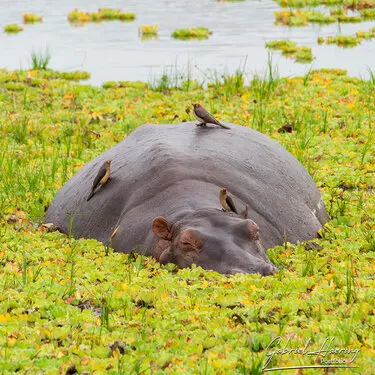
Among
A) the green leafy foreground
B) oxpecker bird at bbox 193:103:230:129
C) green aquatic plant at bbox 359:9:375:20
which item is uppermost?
oxpecker bird at bbox 193:103:230:129

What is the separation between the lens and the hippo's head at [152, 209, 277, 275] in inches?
230

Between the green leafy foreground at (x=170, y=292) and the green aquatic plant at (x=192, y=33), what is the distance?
1030 centimetres

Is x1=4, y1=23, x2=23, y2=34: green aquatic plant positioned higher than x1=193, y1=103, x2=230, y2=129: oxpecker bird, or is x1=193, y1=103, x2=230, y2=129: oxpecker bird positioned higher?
x1=193, y1=103, x2=230, y2=129: oxpecker bird

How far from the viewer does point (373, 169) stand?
9.18 meters

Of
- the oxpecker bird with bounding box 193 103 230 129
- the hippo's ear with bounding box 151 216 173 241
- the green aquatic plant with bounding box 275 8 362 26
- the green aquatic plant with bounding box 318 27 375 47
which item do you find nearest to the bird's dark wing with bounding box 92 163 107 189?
the oxpecker bird with bounding box 193 103 230 129

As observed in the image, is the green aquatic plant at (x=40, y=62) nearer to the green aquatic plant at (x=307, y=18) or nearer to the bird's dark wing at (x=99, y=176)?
the green aquatic plant at (x=307, y=18)

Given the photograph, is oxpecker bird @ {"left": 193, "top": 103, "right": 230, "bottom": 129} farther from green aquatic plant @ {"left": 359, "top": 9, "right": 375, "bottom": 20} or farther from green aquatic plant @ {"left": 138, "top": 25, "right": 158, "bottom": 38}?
green aquatic plant @ {"left": 359, "top": 9, "right": 375, "bottom": 20}

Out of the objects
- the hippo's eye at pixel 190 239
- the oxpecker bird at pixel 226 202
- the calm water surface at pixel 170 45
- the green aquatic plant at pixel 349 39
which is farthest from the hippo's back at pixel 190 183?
the green aquatic plant at pixel 349 39

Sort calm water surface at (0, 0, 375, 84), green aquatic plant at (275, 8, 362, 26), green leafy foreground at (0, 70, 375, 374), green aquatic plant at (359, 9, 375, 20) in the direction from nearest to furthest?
green leafy foreground at (0, 70, 375, 374) → calm water surface at (0, 0, 375, 84) → green aquatic plant at (275, 8, 362, 26) → green aquatic plant at (359, 9, 375, 20)

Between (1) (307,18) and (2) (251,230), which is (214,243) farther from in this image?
(1) (307,18)

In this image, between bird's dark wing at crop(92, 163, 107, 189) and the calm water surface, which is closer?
bird's dark wing at crop(92, 163, 107, 189)

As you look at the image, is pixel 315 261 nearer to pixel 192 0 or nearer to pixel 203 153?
pixel 203 153

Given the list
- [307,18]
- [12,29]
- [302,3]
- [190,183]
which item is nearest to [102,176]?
[190,183]

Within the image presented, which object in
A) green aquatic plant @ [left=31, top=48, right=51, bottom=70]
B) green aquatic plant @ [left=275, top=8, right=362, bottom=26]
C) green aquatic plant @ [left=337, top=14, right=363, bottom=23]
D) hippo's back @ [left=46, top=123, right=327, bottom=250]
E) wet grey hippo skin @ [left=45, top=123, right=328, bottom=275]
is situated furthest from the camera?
green aquatic plant @ [left=337, top=14, right=363, bottom=23]
